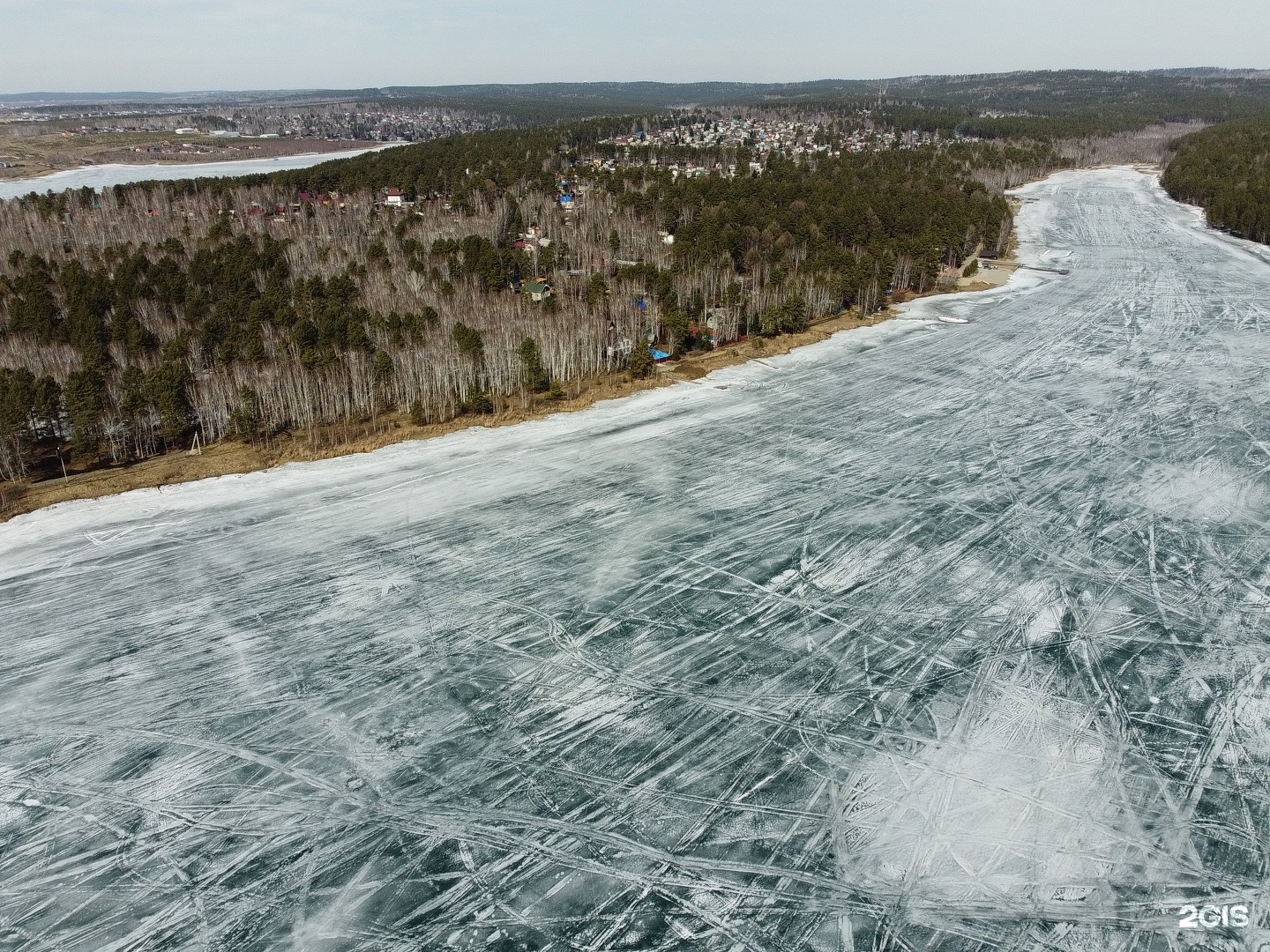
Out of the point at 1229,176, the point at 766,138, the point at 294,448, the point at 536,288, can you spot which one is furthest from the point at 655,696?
the point at 766,138

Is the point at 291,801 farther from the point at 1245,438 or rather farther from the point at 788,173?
the point at 788,173

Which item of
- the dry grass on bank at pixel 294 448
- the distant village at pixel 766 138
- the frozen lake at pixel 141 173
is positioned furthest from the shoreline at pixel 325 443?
the frozen lake at pixel 141 173

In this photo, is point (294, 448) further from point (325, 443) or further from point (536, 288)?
point (536, 288)

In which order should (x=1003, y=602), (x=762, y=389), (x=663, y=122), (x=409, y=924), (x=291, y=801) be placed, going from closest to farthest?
(x=409, y=924) → (x=291, y=801) → (x=1003, y=602) → (x=762, y=389) → (x=663, y=122)

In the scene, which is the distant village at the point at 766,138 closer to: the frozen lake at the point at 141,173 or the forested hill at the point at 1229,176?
the forested hill at the point at 1229,176

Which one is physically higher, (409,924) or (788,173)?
(788,173)

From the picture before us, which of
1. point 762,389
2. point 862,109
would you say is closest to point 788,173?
point 762,389
